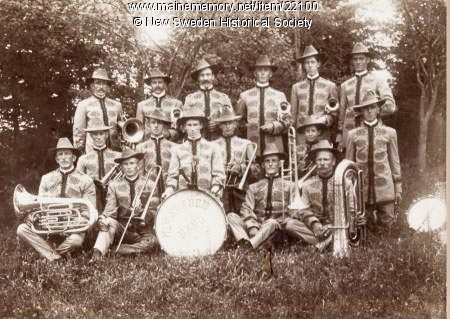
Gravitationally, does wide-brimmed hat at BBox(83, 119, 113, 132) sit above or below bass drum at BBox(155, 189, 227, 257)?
above

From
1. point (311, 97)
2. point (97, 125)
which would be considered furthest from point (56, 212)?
point (311, 97)

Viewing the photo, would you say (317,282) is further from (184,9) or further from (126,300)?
(184,9)

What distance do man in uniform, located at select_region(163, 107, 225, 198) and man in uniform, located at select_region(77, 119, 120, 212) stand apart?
0.99 meters

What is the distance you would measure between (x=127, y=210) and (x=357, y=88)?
353cm

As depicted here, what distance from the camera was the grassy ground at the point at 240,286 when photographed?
212 inches

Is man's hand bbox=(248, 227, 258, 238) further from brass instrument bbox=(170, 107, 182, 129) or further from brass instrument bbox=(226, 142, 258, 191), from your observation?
brass instrument bbox=(170, 107, 182, 129)

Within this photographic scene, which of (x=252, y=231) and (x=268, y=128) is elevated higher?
(x=268, y=128)

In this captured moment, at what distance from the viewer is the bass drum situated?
261 inches

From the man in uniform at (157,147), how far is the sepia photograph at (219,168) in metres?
0.02

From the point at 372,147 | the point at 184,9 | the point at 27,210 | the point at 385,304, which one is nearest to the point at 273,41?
the point at 184,9

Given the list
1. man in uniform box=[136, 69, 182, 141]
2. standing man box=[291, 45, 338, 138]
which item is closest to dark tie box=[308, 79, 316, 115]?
standing man box=[291, 45, 338, 138]

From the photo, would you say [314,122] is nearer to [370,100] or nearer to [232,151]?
[370,100]

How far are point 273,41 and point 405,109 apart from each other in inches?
118

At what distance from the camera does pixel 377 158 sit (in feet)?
25.0
